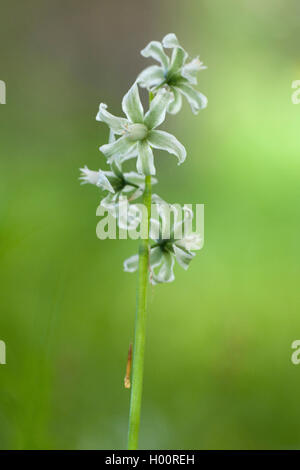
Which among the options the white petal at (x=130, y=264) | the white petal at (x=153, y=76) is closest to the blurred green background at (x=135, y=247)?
the white petal at (x=130, y=264)

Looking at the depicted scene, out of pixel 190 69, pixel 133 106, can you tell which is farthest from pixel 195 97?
pixel 133 106

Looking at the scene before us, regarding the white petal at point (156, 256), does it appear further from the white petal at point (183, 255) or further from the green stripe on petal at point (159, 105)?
the green stripe on petal at point (159, 105)

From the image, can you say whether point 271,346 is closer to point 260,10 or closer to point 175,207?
point 175,207

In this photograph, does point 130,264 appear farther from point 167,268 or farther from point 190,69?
point 190,69

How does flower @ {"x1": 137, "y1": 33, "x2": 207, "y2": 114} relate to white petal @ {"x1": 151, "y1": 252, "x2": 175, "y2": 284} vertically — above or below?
above

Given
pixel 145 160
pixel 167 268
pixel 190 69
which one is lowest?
pixel 167 268

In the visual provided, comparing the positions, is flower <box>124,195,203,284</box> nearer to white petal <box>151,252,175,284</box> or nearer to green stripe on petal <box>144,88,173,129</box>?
white petal <box>151,252,175,284</box>

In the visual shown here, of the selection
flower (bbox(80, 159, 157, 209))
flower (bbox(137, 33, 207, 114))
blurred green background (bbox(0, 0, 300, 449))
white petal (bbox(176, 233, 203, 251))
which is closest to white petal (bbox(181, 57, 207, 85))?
flower (bbox(137, 33, 207, 114))
